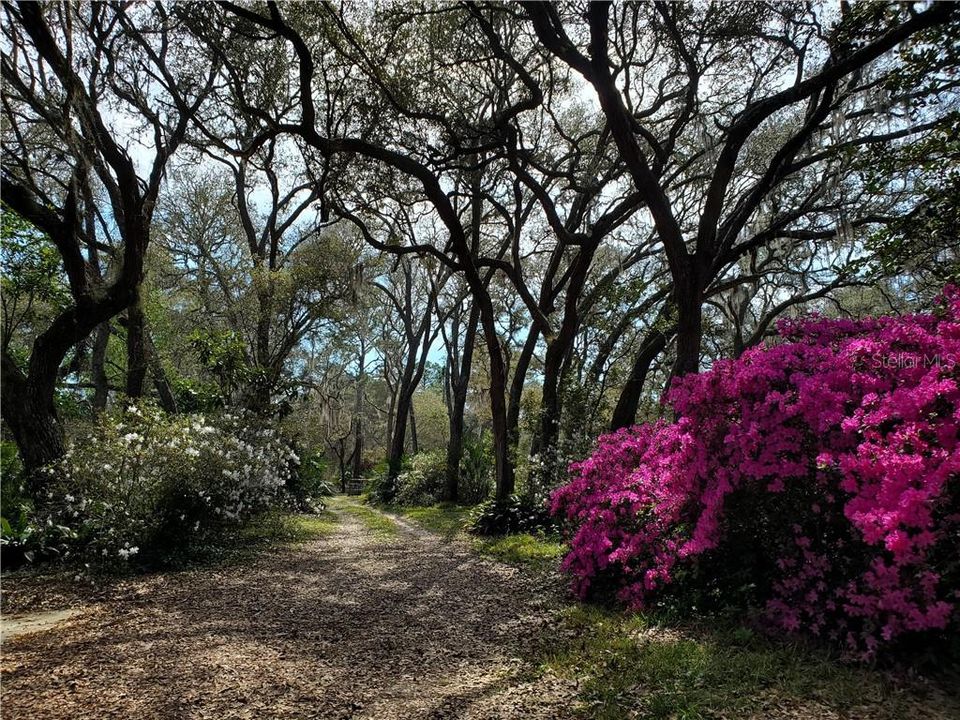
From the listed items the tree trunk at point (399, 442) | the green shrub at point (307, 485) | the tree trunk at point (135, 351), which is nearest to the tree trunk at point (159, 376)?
the tree trunk at point (135, 351)

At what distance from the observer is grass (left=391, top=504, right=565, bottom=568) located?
248 inches

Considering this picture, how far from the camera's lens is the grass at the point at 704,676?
7.92 ft

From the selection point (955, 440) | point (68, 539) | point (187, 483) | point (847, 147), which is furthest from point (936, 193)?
point (68, 539)

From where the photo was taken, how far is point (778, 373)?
11.3 feet

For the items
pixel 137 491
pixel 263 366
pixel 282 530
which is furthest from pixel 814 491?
pixel 263 366

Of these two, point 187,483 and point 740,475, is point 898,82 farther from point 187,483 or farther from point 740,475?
point 187,483

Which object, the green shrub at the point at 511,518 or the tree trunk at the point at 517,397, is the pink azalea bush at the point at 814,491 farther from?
the tree trunk at the point at 517,397

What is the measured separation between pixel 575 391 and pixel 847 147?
538cm

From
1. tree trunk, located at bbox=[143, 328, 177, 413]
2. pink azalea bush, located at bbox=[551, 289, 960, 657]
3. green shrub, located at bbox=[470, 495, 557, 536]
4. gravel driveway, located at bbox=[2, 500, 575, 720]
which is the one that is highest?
tree trunk, located at bbox=[143, 328, 177, 413]

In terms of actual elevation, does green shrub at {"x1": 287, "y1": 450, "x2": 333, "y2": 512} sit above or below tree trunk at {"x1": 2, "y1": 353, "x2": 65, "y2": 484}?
below

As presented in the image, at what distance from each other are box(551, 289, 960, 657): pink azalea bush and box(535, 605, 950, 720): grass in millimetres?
222

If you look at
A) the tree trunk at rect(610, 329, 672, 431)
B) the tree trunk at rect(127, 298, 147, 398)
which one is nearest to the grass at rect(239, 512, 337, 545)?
the tree trunk at rect(127, 298, 147, 398)

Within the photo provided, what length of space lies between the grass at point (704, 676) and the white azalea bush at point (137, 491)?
4.24m

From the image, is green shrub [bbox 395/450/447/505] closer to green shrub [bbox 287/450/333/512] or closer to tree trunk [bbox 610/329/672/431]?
green shrub [bbox 287/450/333/512]
